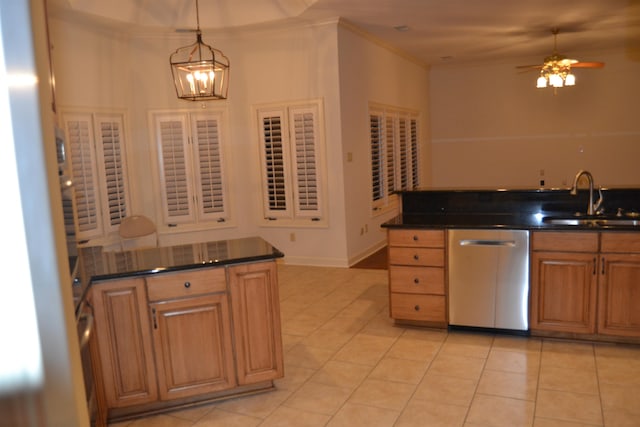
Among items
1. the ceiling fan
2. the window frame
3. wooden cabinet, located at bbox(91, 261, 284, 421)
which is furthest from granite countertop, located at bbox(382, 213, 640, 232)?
the ceiling fan

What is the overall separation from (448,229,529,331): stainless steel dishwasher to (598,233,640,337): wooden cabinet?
19.2 inches

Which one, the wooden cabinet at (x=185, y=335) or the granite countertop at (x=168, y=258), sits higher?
the granite countertop at (x=168, y=258)

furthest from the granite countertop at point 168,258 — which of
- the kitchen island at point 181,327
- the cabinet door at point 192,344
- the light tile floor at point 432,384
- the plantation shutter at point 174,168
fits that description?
the plantation shutter at point 174,168

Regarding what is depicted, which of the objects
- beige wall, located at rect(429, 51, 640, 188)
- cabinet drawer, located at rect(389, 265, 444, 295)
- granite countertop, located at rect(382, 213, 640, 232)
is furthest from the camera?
beige wall, located at rect(429, 51, 640, 188)

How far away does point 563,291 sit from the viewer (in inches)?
138

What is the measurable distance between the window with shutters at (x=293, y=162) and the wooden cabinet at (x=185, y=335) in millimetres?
3399

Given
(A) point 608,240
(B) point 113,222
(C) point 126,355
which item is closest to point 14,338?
(C) point 126,355

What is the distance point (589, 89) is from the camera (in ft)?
29.2

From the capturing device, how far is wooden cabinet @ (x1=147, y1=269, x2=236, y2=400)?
9.11ft

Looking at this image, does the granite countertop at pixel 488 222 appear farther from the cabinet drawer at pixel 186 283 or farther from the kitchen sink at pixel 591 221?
the cabinet drawer at pixel 186 283

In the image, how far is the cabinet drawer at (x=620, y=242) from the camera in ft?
10.9

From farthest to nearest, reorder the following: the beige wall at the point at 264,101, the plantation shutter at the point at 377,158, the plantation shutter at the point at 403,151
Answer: the plantation shutter at the point at 403,151 → the plantation shutter at the point at 377,158 → the beige wall at the point at 264,101

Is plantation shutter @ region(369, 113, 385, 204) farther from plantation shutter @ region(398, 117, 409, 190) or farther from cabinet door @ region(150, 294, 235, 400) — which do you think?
cabinet door @ region(150, 294, 235, 400)

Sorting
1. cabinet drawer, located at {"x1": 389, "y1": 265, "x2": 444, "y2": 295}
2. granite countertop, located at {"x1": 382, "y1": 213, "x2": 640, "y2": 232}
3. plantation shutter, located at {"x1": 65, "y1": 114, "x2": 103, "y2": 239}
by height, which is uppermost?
plantation shutter, located at {"x1": 65, "y1": 114, "x2": 103, "y2": 239}
